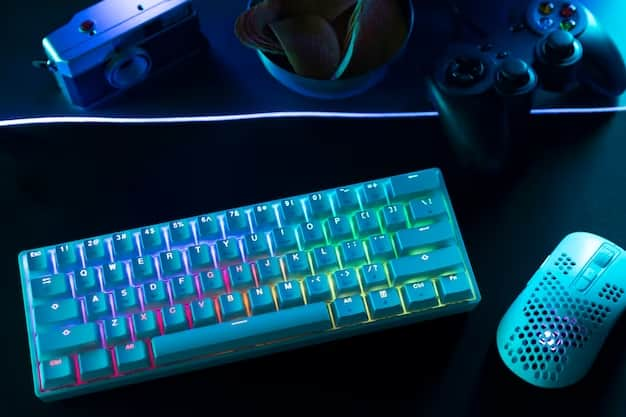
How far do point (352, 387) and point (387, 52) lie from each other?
13.8 inches

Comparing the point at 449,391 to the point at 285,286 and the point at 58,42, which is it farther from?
the point at 58,42

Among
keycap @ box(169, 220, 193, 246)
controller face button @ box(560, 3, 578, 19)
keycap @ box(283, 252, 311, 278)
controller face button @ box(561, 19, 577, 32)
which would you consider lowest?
keycap @ box(283, 252, 311, 278)

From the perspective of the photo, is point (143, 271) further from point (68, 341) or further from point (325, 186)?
point (325, 186)

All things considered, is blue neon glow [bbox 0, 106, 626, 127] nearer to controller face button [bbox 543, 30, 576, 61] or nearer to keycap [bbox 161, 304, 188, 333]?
controller face button [bbox 543, 30, 576, 61]

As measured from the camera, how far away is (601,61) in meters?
0.87

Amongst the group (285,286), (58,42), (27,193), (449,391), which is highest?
(58,42)

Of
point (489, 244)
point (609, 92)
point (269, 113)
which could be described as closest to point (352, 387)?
point (489, 244)

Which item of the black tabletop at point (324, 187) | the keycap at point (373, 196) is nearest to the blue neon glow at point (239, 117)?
the black tabletop at point (324, 187)

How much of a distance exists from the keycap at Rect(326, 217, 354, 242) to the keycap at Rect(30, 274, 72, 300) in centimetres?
25

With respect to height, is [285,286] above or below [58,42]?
below

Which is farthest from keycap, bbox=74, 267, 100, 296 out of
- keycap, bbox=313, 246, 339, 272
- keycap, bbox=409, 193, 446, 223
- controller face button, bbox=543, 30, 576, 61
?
controller face button, bbox=543, 30, 576, 61

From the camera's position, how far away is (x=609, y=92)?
90cm

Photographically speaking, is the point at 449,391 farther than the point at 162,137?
No

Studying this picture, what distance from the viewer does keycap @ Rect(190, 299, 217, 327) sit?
774 millimetres
